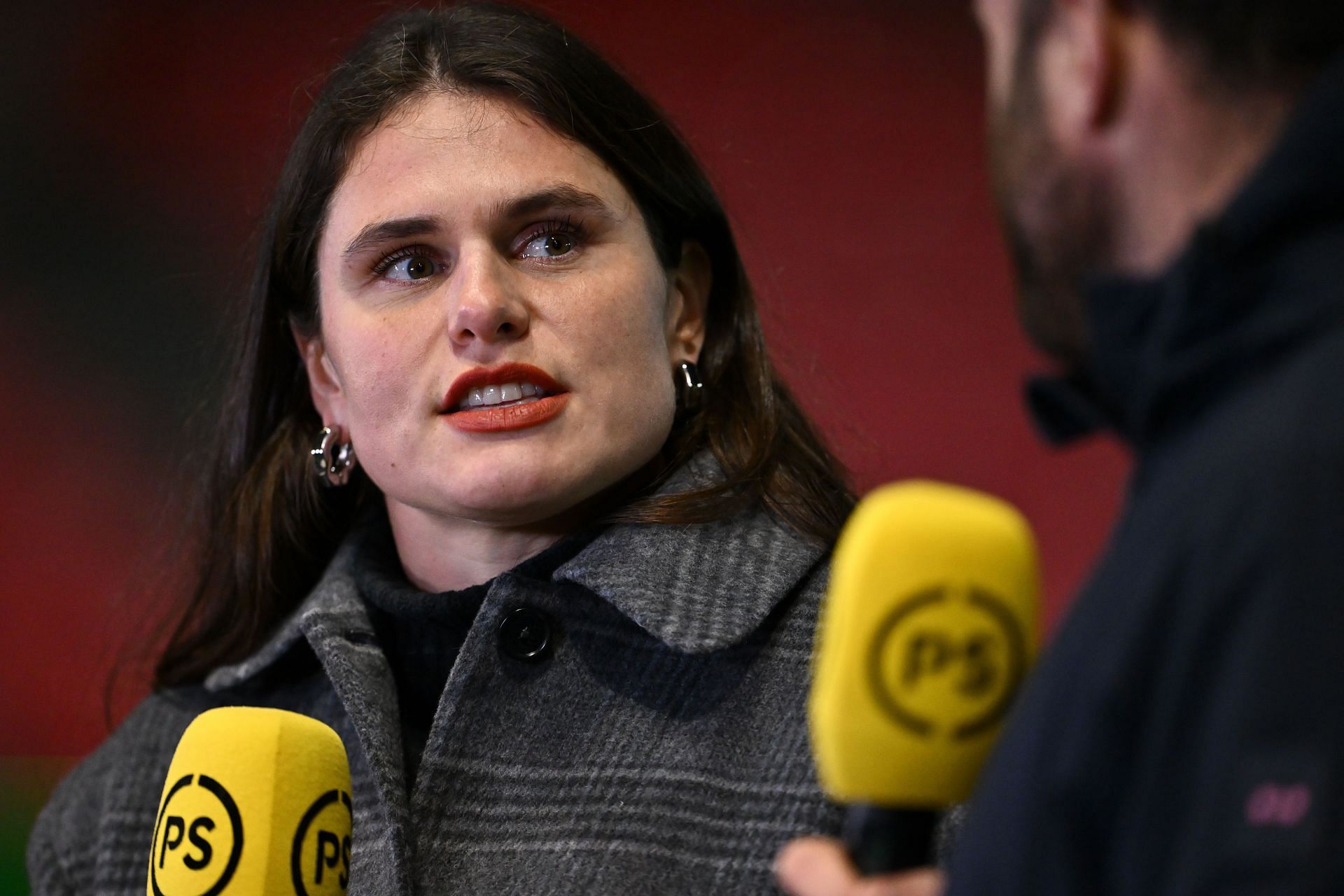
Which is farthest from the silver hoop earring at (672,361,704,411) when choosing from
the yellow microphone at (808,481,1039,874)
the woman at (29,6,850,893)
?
the yellow microphone at (808,481,1039,874)

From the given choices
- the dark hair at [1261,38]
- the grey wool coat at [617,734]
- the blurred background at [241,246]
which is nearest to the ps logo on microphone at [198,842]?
the grey wool coat at [617,734]

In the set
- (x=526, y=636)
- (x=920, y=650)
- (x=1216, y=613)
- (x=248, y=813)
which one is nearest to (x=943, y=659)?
(x=920, y=650)

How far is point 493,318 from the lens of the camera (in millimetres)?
1227

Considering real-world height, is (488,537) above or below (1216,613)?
below

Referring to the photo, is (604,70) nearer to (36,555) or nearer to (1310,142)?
(1310,142)

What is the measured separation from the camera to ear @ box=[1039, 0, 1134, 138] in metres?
0.62

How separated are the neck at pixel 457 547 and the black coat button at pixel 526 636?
0.29ft

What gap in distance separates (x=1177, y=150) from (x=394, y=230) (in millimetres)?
779

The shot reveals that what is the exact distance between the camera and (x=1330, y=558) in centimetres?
54

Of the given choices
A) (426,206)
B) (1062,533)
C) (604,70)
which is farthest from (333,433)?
(1062,533)

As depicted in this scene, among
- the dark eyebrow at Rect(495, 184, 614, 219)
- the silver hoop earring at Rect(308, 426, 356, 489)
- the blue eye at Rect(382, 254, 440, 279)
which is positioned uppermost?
the dark eyebrow at Rect(495, 184, 614, 219)

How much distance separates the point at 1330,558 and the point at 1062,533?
1.84 metres

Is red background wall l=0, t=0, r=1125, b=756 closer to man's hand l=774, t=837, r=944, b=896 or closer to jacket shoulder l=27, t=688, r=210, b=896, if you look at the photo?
jacket shoulder l=27, t=688, r=210, b=896

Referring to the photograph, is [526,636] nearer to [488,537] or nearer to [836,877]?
[488,537]
